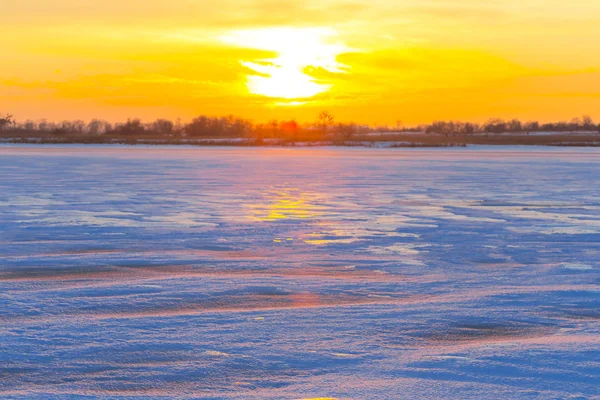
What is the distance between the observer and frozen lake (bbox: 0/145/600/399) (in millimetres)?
4180

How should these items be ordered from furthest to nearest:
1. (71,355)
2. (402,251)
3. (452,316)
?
1. (402,251)
2. (452,316)
3. (71,355)

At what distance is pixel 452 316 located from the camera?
5.67m

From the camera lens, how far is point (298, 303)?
610 cm

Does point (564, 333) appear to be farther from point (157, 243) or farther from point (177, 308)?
point (157, 243)

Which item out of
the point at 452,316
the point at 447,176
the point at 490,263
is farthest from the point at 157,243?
the point at 447,176

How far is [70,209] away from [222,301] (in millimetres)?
8109

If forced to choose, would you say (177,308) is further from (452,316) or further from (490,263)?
(490,263)

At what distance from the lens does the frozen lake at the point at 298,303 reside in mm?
4180

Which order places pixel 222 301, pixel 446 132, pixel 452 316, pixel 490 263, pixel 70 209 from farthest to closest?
pixel 446 132
pixel 70 209
pixel 490 263
pixel 222 301
pixel 452 316

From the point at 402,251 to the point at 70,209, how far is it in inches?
279

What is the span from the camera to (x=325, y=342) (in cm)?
492

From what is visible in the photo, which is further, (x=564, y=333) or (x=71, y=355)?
(x=564, y=333)

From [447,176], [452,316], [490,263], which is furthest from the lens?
[447,176]

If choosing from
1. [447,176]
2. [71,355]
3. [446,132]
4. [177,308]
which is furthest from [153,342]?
[446,132]
